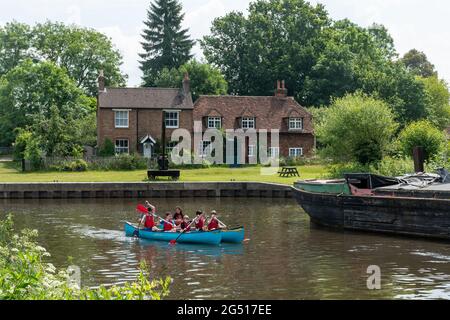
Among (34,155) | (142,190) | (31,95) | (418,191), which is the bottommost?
(142,190)

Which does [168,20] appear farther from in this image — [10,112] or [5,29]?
[10,112]

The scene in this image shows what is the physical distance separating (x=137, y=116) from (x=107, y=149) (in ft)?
16.7

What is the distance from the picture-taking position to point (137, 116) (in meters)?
79.6

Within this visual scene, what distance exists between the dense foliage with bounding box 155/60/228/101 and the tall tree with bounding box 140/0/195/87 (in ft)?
28.4

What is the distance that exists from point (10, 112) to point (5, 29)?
2152 centimetres

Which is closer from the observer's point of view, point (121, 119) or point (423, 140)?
point (423, 140)

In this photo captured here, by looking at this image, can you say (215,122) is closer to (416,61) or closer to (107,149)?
(107,149)

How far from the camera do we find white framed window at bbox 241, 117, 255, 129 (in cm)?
8288

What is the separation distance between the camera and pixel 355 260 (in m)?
28.8

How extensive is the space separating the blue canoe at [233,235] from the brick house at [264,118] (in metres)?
48.7

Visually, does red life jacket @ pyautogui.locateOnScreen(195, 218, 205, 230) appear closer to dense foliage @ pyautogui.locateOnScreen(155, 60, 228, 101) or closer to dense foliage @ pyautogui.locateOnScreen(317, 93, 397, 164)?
dense foliage @ pyautogui.locateOnScreen(317, 93, 397, 164)

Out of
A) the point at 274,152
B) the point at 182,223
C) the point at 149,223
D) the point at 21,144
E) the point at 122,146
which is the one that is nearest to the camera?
the point at 182,223

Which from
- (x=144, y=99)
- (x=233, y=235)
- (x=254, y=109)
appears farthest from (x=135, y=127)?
(x=233, y=235)
